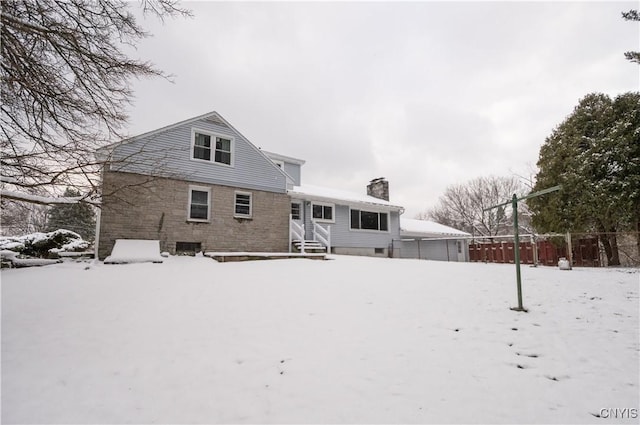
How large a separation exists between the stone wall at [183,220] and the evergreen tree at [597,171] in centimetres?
1245

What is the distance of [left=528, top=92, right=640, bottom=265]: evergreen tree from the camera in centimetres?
1100

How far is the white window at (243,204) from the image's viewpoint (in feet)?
43.5

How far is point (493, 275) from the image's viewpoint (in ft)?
28.0

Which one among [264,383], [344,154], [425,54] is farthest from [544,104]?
[264,383]

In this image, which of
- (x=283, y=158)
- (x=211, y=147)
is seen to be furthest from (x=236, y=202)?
(x=283, y=158)

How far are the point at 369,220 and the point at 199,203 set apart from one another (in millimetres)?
10566

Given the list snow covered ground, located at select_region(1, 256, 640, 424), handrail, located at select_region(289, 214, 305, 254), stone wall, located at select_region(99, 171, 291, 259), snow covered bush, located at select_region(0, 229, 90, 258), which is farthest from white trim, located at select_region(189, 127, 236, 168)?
snow covered ground, located at select_region(1, 256, 640, 424)

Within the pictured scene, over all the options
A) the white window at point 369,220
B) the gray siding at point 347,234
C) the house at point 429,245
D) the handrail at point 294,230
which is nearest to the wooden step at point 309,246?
the handrail at point 294,230

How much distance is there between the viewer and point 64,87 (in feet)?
14.8

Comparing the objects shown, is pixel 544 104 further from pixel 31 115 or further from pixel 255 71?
pixel 31 115

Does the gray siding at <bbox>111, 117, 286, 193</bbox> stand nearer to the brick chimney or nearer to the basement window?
the basement window

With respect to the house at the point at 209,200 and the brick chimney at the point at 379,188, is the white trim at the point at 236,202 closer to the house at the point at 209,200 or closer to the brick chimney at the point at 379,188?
the house at the point at 209,200

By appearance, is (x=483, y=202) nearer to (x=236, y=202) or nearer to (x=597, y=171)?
(x=597, y=171)

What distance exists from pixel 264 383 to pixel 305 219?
42.8 ft
